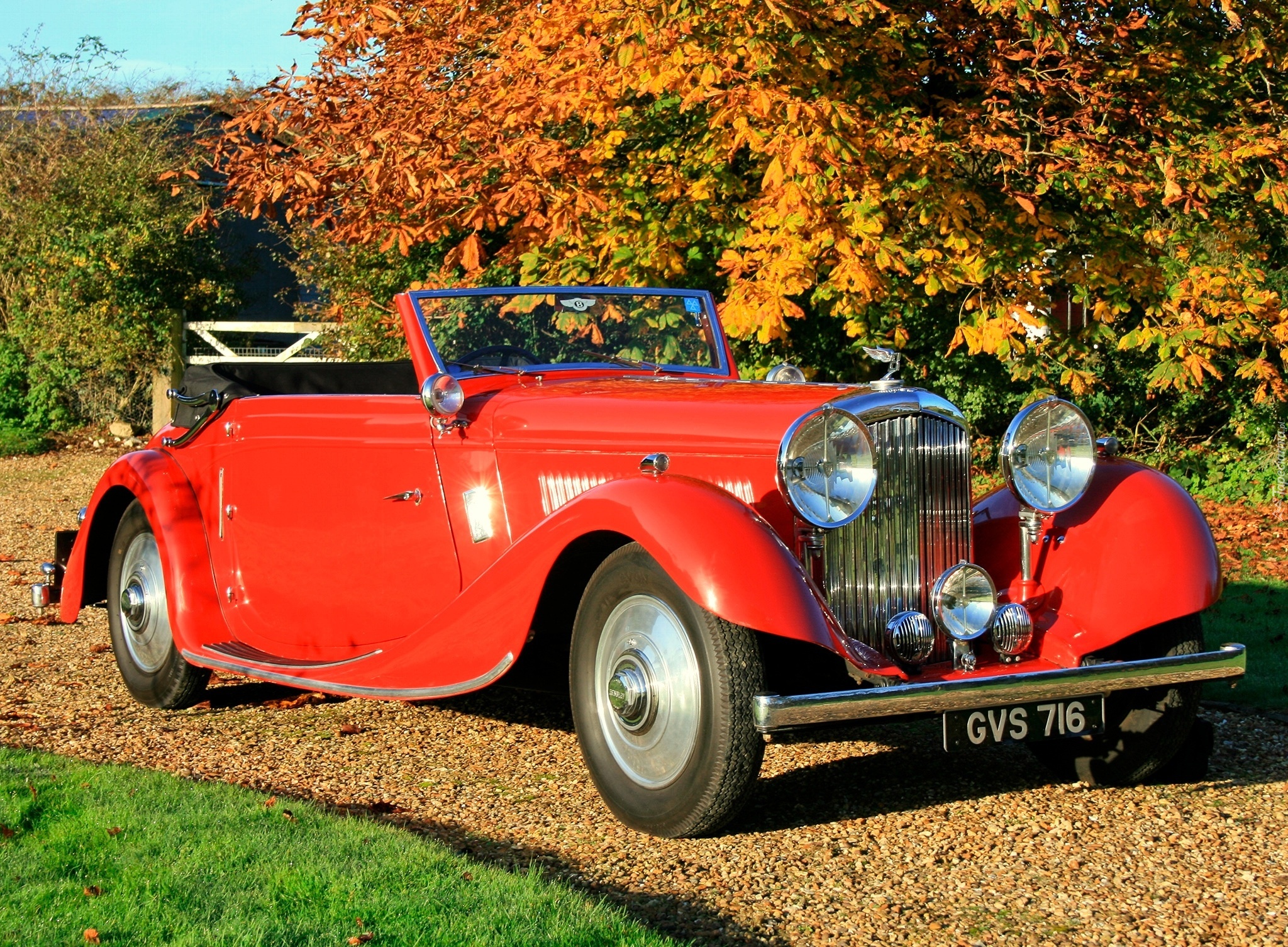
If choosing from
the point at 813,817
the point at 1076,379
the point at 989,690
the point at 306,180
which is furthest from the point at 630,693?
the point at 1076,379

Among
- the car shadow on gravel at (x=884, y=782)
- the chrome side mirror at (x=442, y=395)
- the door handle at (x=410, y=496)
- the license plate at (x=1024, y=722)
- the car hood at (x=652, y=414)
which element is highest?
the chrome side mirror at (x=442, y=395)

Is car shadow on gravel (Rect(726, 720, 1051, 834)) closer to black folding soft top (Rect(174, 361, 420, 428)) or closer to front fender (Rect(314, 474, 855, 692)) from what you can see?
front fender (Rect(314, 474, 855, 692))

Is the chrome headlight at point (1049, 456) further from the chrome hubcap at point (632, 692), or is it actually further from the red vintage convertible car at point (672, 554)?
the chrome hubcap at point (632, 692)

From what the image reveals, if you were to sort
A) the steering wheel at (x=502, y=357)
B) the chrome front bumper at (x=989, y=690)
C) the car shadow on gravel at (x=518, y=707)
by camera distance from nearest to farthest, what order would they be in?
the chrome front bumper at (x=989, y=690) → the steering wheel at (x=502, y=357) → the car shadow on gravel at (x=518, y=707)

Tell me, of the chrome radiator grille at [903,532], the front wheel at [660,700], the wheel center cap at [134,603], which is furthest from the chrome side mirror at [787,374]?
the wheel center cap at [134,603]

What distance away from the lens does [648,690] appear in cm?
385

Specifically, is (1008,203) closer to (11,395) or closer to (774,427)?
(774,427)

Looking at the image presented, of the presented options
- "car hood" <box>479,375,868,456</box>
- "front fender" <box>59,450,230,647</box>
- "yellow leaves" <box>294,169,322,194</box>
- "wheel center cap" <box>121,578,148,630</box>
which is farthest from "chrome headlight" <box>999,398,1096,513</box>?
"yellow leaves" <box>294,169,322,194</box>

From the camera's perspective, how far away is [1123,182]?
304 inches

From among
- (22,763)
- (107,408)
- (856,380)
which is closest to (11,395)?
(107,408)

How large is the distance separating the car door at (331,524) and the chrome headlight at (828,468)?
4.90ft

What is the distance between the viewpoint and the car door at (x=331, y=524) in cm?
494

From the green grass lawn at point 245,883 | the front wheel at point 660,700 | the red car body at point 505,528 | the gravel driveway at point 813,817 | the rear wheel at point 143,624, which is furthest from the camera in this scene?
the rear wheel at point 143,624

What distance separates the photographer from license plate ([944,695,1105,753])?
12.1ft
